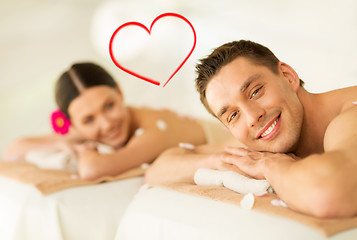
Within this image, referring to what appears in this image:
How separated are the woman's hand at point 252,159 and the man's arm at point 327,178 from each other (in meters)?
0.05

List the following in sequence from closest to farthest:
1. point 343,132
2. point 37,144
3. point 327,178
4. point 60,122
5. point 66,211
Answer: point 327,178 < point 343,132 < point 66,211 < point 60,122 < point 37,144

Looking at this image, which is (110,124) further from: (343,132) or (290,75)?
(343,132)

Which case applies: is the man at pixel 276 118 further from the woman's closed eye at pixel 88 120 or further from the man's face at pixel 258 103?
the woman's closed eye at pixel 88 120

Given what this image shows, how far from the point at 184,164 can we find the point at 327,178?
0.64m

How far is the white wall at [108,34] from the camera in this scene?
1.57 meters

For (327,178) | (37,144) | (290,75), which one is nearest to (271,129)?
(290,75)

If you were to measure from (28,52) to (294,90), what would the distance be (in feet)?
9.05

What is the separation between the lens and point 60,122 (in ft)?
6.96

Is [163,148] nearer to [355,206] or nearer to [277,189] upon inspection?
[277,189]

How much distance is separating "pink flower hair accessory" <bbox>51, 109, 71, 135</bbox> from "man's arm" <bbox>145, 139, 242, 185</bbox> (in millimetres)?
635

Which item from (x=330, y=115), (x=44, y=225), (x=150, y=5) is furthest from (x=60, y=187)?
(x=150, y=5)

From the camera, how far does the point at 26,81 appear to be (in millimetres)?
3539

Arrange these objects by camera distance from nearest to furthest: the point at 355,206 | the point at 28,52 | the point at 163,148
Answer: the point at 355,206, the point at 163,148, the point at 28,52

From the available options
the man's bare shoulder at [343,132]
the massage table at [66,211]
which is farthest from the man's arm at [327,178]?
the massage table at [66,211]
